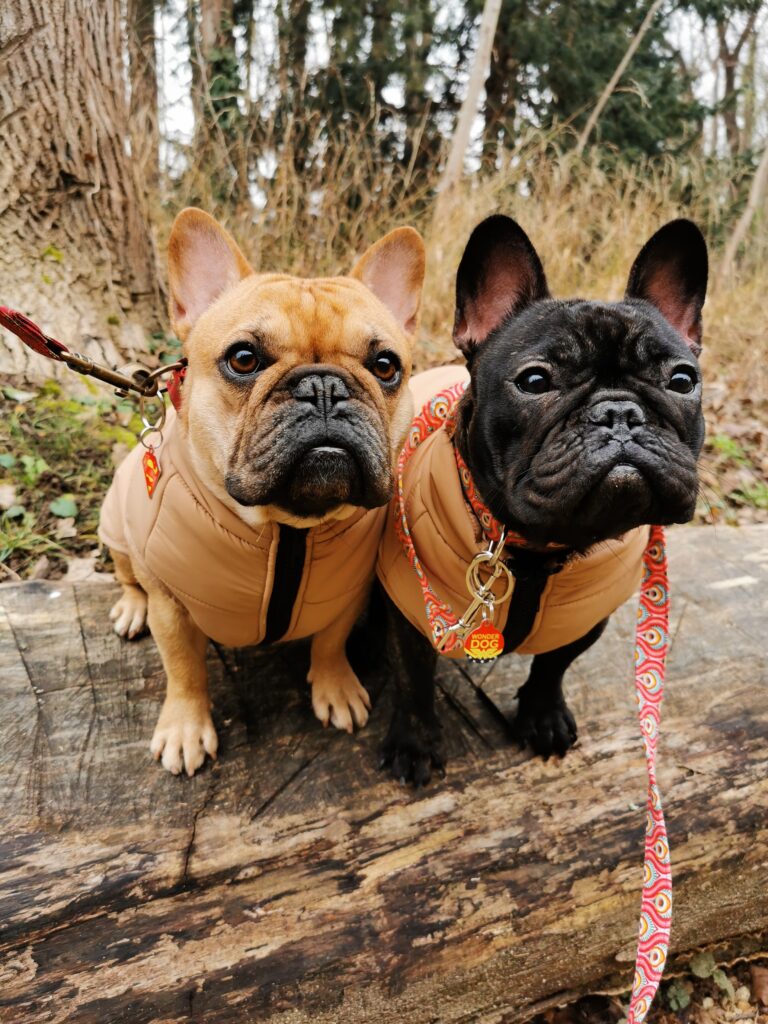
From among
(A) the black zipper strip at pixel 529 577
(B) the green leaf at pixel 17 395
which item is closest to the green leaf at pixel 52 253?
(B) the green leaf at pixel 17 395

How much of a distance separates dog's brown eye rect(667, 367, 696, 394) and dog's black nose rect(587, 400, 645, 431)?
0.72ft

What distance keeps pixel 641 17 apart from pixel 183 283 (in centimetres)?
1170

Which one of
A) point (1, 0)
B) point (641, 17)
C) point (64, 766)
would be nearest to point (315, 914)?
point (64, 766)

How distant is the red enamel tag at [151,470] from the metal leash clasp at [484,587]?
34.4 inches

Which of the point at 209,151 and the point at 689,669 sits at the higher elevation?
the point at 209,151

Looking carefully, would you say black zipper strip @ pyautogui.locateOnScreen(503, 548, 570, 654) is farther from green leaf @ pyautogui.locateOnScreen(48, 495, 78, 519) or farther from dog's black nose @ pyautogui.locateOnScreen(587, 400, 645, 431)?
green leaf @ pyautogui.locateOnScreen(48, 495, 78, 519)

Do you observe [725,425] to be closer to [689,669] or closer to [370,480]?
[689,669]

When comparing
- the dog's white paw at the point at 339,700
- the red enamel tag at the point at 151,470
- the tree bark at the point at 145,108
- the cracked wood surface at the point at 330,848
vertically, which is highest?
the tree bark at the point at 145,108

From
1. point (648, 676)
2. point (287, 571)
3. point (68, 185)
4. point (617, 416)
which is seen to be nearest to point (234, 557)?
point (287, 571)

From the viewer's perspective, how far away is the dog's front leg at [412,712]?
1882mm

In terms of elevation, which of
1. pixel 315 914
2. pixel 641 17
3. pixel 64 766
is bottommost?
pixel 315 914

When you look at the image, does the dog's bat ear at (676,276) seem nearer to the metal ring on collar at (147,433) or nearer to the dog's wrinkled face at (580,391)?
the dog's wrinkled face at (580,391)

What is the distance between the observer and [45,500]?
9.77 feet

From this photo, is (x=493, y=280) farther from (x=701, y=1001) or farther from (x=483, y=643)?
(x=701, y=1001)
